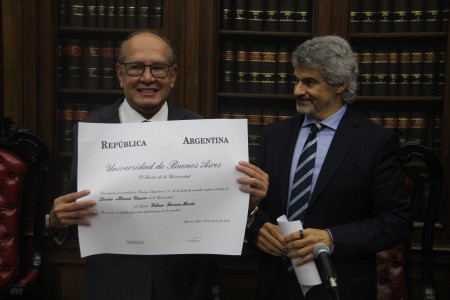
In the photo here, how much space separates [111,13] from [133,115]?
1.51 meters

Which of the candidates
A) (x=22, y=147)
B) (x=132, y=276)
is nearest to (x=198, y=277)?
(x=132, y=276)

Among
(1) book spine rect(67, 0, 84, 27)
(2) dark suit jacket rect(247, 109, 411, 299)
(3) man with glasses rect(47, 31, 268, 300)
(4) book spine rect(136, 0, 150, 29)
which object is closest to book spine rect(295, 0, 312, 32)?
(4) book spine rect(136, 0, 150, 29)

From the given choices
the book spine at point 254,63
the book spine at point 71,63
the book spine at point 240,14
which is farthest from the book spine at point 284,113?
the book spine at point 71,63

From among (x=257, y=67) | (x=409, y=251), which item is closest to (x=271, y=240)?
(x=409, y=251)

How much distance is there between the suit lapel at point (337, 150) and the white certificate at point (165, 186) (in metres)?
0.31

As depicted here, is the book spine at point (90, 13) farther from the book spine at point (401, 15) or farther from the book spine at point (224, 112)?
the book spine at point (401, 15)

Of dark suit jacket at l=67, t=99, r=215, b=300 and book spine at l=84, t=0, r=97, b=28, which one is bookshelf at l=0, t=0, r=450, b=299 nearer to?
book spine at l=84, t=0, r=97, b=28

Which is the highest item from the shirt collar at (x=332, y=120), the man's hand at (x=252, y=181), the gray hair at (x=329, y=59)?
the gray hair at (x=329, y=59)

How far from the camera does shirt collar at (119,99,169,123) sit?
1.52 meters

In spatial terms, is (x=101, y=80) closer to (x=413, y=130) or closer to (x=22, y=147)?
(x=22, y=147)

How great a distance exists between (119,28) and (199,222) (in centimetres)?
174

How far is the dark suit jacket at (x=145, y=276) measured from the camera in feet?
4.75

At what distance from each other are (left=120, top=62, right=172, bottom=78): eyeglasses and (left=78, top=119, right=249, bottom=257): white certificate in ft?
0.55

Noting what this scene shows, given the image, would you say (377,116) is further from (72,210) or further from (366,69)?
(72,210)
